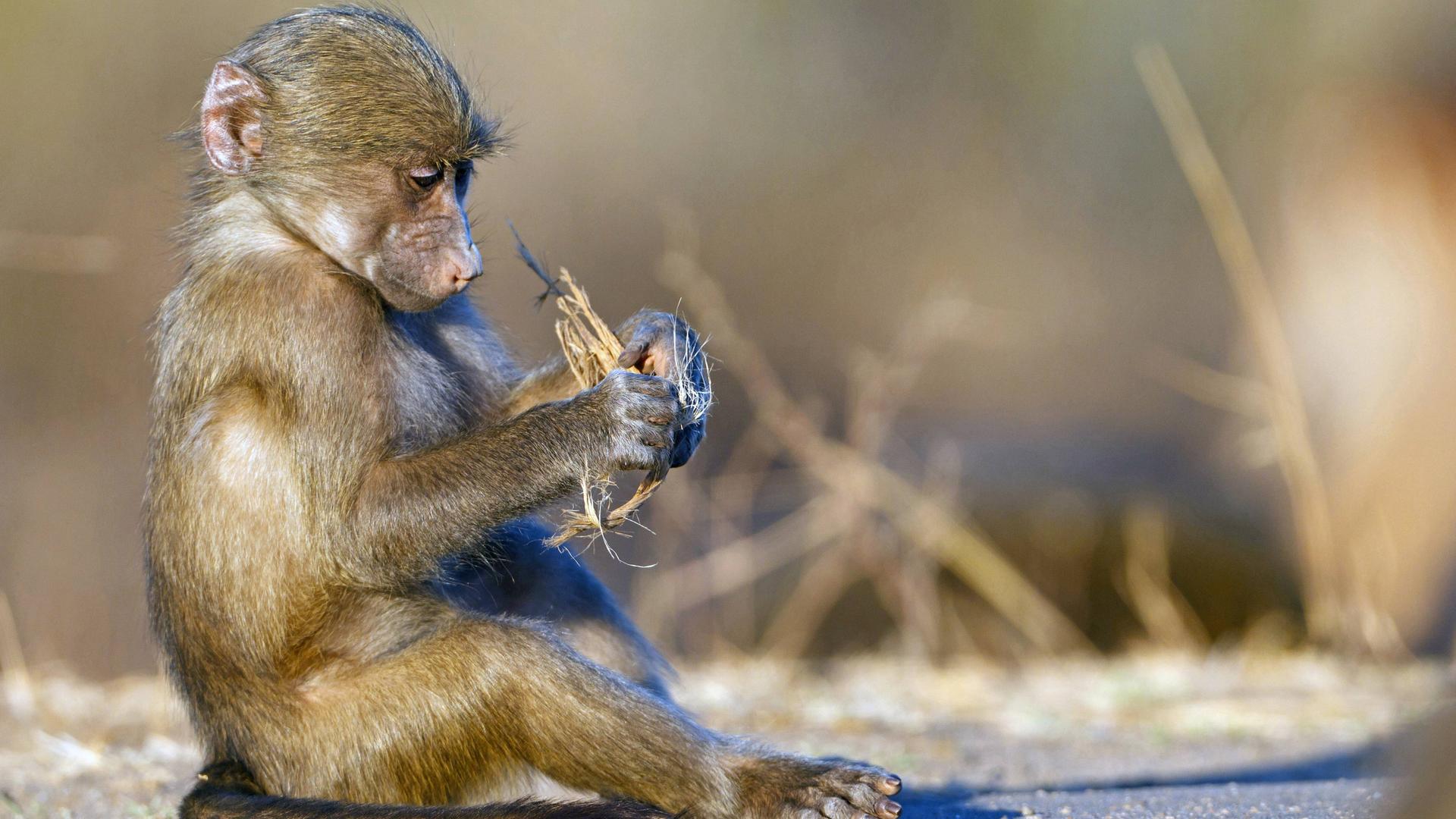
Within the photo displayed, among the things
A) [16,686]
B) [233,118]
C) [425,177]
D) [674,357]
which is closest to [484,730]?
[674,357]

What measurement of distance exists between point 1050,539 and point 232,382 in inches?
235

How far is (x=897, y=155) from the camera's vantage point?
16172mm

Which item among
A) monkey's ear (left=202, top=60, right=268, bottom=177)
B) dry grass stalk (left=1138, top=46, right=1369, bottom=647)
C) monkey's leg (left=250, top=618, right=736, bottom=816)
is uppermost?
dry grass stalk (left=1138, top=46, right=1369, bottom=647)

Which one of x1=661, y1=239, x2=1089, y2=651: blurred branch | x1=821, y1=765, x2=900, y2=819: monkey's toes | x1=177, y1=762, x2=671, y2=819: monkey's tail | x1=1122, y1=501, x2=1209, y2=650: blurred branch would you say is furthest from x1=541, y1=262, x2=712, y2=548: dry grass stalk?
x1=1122, y1=501, x2=1209, y2=650: blurred branch

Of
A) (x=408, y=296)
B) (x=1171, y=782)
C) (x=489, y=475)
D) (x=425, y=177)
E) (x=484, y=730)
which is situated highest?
(x=425, y=177)

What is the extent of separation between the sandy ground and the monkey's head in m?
1.48

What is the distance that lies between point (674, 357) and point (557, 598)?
28.5 inches

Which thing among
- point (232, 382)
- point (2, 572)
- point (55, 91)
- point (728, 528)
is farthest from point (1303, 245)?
point (55, 91)

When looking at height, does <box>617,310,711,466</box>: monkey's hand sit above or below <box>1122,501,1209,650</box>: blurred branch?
below

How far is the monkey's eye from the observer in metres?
3.60

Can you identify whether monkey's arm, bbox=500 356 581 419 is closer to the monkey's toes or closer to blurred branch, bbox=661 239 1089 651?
the monkey's toes

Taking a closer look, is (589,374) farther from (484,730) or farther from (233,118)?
(233,118)

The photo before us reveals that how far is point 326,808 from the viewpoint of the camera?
3.18 metres

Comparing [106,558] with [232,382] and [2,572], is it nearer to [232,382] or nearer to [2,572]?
[2,572]
